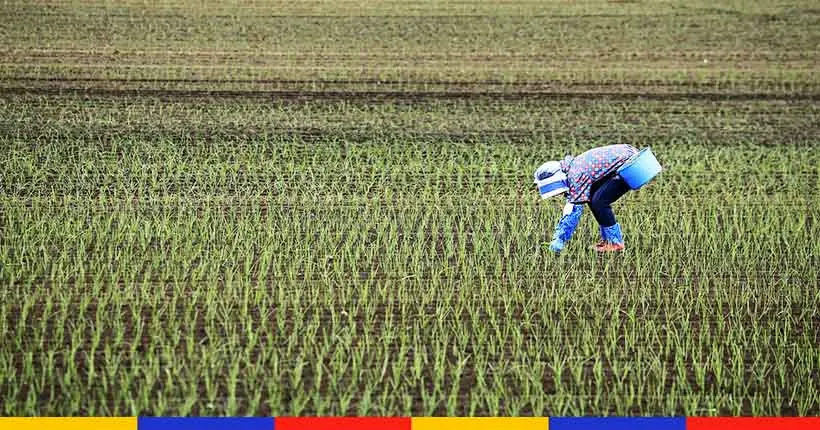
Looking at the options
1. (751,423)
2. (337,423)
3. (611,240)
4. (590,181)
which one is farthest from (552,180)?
(337,423)

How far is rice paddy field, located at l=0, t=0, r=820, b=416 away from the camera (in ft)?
13.4

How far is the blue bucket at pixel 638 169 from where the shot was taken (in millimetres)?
4762

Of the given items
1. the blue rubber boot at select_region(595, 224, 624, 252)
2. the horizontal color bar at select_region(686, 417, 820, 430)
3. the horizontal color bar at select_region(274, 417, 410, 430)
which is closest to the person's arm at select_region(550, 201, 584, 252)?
the blue rubber boot at select_region(595, 224, 624, 252)

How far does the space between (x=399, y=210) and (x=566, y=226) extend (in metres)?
0.97

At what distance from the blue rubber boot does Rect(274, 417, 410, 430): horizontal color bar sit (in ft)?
5.44

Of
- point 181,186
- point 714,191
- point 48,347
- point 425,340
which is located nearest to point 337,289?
point 425,340

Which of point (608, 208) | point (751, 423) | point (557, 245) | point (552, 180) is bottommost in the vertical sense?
point (751, 423)

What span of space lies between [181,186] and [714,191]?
266cm

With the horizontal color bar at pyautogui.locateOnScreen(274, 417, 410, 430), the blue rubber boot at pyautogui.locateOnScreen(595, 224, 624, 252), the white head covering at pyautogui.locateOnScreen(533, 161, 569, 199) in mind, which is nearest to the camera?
the horizontal color bar at pyautogui.locateOnScreen(274, 417, 410, 430)

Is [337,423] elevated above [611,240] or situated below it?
below

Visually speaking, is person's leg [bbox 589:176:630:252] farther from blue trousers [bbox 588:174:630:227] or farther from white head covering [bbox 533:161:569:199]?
white head covering [bbox 533:161:569:199]

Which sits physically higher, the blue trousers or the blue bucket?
the blue bucket

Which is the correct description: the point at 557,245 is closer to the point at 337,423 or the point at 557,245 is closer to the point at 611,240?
the point at 611,240

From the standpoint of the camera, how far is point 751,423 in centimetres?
381
